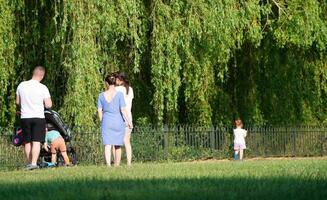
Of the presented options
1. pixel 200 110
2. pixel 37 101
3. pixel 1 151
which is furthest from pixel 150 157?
pixel 37 101

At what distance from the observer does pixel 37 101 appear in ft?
48.0

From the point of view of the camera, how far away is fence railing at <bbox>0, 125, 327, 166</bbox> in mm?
21578

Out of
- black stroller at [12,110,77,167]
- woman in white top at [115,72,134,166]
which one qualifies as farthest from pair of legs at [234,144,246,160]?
woman in white top at [115,72,134,166]

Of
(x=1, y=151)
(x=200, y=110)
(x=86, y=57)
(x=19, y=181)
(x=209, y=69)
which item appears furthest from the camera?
(x=200, y=110)

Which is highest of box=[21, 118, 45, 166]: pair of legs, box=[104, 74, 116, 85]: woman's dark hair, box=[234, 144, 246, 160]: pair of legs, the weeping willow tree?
the weeping willow tree

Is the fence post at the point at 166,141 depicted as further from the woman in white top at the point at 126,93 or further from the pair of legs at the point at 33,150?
the pair of legs at the point at 33,150

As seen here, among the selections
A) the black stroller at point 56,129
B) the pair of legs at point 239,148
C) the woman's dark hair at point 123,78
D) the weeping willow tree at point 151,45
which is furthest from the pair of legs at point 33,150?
the pair of legs at point 239,148

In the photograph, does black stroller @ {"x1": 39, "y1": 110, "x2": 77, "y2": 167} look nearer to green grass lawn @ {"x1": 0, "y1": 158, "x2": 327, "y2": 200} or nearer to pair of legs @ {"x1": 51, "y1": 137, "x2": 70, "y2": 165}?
pair of legs @ {"x1": 51, "y1": 137, "x2": 70, "y2": 165}

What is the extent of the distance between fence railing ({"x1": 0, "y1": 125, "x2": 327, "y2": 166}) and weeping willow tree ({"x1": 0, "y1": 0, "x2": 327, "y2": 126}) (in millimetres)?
522

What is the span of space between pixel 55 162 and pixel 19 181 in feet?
26.2

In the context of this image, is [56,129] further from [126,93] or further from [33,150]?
[33,150]

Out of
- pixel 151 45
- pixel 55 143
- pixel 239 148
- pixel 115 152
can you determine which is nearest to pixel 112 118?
pixel 115 152

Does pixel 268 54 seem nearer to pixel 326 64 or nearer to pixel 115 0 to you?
pixel 326 64

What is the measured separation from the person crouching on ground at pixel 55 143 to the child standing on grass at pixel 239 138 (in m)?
7.97
